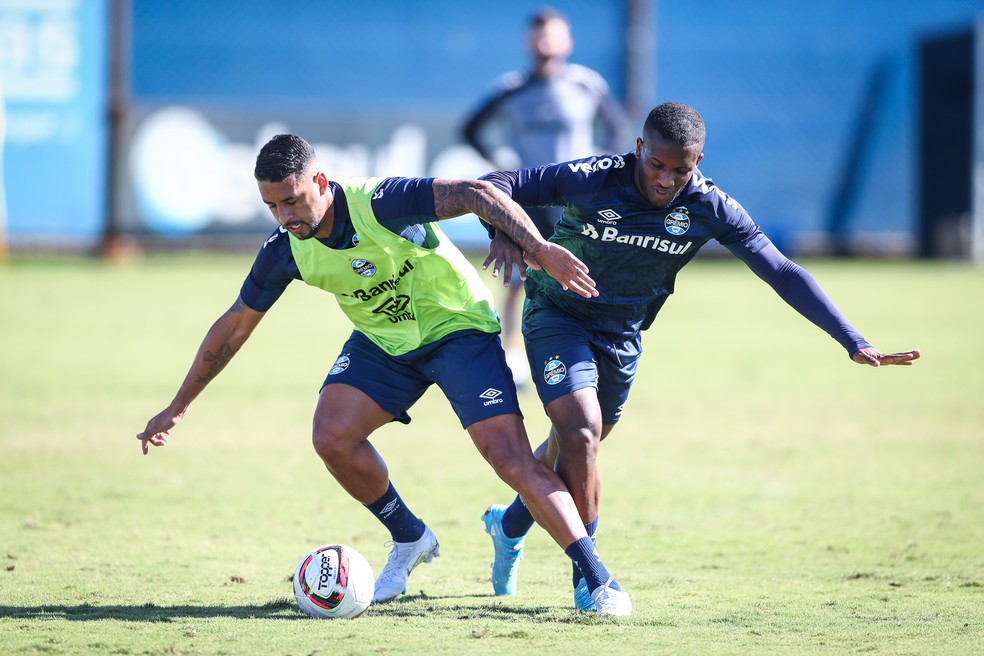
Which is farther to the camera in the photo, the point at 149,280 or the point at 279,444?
the point at 149,280

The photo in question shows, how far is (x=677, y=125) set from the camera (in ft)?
17.5

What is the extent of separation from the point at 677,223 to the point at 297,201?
5.60 ft

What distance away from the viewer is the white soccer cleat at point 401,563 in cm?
568

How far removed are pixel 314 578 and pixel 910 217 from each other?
2132 cm

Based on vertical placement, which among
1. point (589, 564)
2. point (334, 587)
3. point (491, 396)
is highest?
point (491, 396)

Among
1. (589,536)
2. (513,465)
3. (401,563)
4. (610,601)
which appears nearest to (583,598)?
(610,601)

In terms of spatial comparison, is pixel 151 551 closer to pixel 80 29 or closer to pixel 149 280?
pixel 149 280

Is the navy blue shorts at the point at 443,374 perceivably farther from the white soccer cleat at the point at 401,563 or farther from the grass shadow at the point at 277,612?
the grass shadow at the point at 277,612

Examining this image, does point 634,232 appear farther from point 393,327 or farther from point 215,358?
point 215,358

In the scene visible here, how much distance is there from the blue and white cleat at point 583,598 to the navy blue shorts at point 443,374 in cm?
79

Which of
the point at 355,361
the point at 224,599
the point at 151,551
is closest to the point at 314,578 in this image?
the point at 224,599

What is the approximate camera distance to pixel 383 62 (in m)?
23.4

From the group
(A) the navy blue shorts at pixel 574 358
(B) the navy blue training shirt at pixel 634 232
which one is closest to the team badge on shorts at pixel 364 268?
(B) the navy blue training shirt at pixel 634 232

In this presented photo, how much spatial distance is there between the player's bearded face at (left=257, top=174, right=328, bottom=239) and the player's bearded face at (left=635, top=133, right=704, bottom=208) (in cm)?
141
